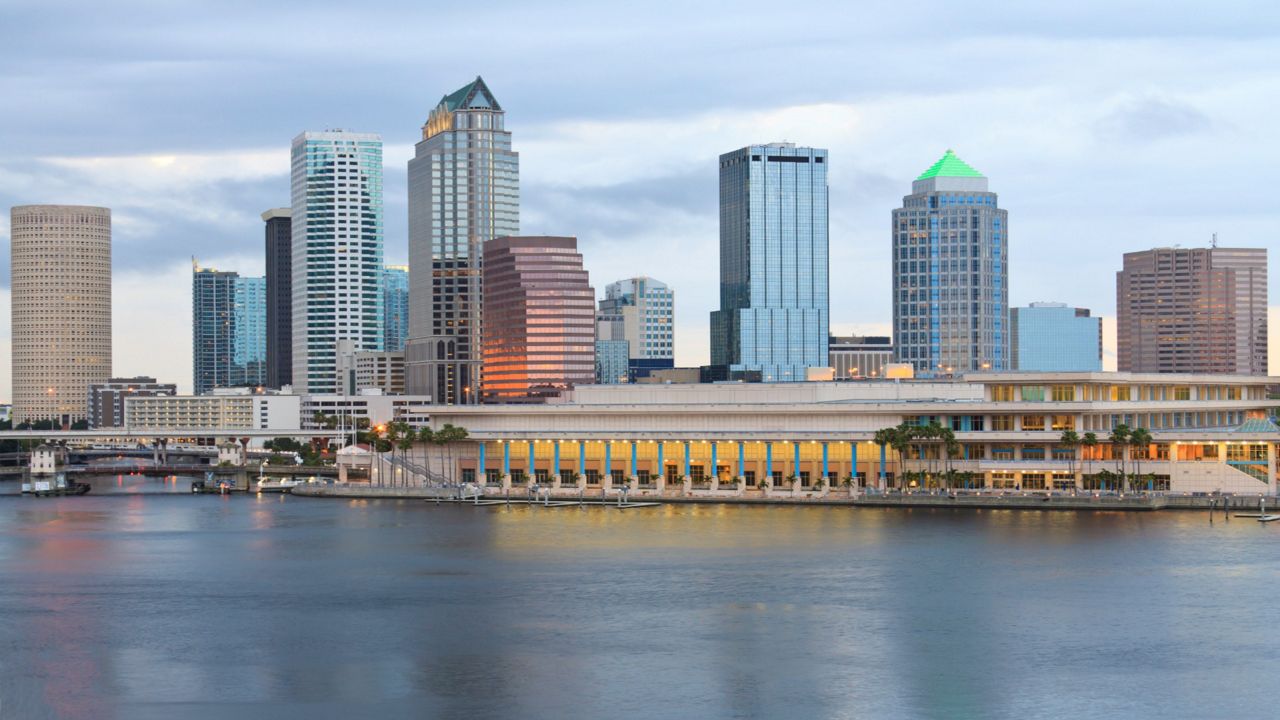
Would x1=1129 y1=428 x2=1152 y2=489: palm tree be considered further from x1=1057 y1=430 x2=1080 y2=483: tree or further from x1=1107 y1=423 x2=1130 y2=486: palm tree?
x1=1057 y1=430 x2=1080 y2=483: tree

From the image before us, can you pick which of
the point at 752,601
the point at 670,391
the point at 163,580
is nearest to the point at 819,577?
the point at 752,601

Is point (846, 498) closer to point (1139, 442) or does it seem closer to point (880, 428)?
point (880, 428)

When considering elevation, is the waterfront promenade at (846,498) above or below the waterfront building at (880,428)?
below

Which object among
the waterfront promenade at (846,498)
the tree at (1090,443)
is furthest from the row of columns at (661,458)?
the tree at (1090,443)

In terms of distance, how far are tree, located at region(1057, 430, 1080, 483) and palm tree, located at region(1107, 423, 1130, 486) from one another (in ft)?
10.8

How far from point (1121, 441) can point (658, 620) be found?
261ft

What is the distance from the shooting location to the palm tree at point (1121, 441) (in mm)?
152875

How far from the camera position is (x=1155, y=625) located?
3356 inches

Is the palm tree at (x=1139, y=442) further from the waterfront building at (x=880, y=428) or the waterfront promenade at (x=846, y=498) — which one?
the waterfront promenade at (x=846, y=498)

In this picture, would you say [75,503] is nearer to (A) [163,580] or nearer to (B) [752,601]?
(A) [163,580]

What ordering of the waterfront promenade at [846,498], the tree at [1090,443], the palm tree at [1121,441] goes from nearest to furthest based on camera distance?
the waterfront promenade at [846,498], the palm tree at [1121,441], the tree at [1090,443]

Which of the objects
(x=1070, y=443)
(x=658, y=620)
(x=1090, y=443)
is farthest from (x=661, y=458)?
(x=658, y=620)

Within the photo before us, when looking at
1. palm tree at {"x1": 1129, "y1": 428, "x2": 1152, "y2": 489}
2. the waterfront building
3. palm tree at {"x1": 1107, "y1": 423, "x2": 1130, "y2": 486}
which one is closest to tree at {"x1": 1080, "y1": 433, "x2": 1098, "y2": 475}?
the waterfront building

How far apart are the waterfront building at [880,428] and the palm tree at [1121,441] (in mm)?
494
